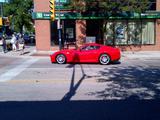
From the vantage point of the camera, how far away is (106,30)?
34.4 metres

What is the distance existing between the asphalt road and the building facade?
16.3 m

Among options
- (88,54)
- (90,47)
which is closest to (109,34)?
(90,47)

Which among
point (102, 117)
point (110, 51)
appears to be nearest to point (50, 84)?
point (102, 117)

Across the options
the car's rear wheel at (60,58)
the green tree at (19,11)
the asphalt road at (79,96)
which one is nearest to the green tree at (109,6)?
the car's rear wheel at (60,58)

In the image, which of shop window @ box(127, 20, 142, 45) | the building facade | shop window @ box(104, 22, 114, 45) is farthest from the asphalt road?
shop window @ box(127, 20, 142, 45)

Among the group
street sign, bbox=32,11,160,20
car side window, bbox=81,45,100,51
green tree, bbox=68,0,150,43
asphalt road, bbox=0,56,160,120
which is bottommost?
asphalt road, bbox=0,56,160,120

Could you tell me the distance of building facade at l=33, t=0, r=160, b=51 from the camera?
112ft

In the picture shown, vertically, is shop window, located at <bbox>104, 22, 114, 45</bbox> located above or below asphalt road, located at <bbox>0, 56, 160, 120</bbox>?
above

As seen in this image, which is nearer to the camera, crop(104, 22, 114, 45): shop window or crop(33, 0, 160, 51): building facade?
crop(33, 0, 160, 51): building facade

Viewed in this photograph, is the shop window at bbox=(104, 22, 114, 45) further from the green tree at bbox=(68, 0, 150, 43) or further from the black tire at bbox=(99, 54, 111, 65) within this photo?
the black tire at bbox=(99, 54, 111, 65)

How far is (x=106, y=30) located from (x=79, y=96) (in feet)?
75.6

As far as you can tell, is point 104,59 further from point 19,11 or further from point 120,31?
point 19,11

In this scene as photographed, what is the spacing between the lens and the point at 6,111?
932cm

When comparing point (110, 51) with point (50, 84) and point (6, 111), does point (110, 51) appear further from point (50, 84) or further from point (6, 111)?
point (6, 111)
